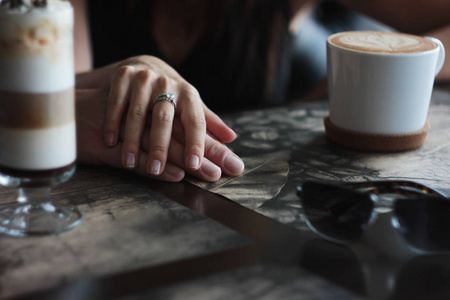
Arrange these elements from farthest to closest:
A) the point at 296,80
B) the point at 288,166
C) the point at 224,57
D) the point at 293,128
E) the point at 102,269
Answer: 1. the point at 296,80
2. the point at 224,57
3. the point at 293,128
4. the point at 288,166
5. the point at 102,269

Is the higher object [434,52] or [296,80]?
[434,52]

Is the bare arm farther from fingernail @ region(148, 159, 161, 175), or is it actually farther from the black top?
fingernail @ region(148, 159, 161, 175)

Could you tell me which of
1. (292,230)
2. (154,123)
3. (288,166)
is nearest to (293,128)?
(288,166)

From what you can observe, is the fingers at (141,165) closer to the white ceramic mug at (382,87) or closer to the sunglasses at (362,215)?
the sunglasses at (362,215)

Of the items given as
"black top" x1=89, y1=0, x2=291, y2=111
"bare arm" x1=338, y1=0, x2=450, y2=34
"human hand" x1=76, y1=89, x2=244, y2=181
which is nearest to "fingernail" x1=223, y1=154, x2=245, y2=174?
"human hand" x1=76, y1=89, x2=244, y2=181

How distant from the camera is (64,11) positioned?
0.58 m

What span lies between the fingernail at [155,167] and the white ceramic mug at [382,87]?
1.30ft

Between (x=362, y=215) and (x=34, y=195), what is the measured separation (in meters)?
0.42

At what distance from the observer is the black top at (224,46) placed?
1675 millimetres

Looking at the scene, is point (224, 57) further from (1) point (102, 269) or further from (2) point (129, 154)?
(1) point (102, 269)

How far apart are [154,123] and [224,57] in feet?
3.11

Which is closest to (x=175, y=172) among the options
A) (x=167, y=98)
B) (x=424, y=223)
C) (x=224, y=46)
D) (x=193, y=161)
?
(x=193, y=161)

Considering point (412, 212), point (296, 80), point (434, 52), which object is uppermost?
point (434, 52)

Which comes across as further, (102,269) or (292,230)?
(292,230)
